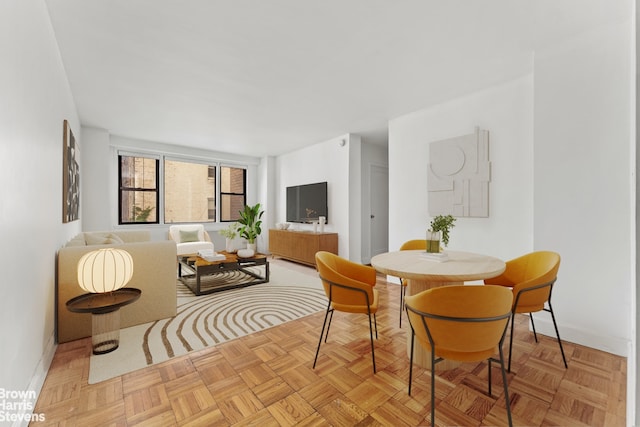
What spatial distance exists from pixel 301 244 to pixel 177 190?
3289 millimetres

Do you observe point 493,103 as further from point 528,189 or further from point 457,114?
point 528,189

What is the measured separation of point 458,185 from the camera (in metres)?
3.46

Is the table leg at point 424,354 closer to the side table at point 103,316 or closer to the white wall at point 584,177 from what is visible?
the white wall at point 584,177

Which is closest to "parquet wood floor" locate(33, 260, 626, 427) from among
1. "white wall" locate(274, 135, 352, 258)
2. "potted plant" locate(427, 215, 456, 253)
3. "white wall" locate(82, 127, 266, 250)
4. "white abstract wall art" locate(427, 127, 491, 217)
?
"potted plant" locate(427, 215, 456, 253)

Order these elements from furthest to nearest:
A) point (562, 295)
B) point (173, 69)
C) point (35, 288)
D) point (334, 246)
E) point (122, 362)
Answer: point (334, 246) → point (173, 69) → point (562, 295) → point (122, 362) → point (35, 288)

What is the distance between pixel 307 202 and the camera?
605 centimetres

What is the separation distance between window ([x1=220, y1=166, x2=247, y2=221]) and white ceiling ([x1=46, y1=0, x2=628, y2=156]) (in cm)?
287

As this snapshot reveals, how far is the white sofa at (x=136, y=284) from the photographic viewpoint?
2291mm

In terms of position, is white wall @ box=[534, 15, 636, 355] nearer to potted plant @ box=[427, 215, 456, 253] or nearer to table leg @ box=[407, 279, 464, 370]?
potted plant @ box=[427, 215, 456, 253]

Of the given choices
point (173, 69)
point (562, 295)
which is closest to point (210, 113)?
point (173, 69)

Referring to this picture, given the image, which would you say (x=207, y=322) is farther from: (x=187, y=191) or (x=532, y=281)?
(x=187, y=191)

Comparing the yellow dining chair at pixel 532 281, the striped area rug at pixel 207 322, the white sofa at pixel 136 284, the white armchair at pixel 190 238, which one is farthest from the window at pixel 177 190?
the yellow dining chair at pixel 532 281

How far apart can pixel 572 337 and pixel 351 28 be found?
3183mm

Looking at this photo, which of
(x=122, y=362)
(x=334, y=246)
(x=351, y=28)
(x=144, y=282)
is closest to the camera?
(x=122, y=362)
